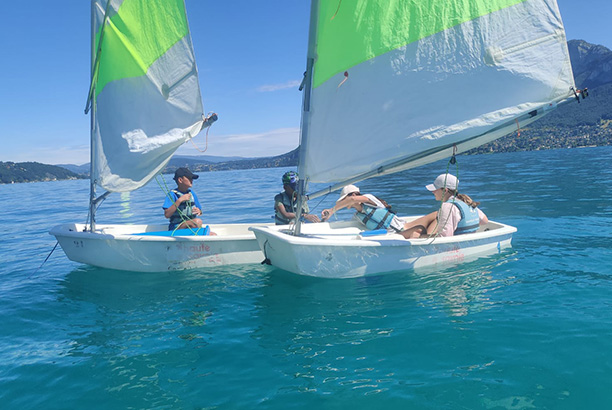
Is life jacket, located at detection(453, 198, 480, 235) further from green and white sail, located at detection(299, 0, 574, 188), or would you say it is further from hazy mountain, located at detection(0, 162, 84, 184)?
hazy mountain, located at detection(0, 162, 84, 184)

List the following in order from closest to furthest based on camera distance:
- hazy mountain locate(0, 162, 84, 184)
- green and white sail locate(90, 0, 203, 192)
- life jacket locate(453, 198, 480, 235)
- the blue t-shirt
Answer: life jacket locate(453, 198, 480, 235) < green and white sail locate(90, 0, 203, 192) < the blue t-shirt < hazy mountain locate(0, 162, 84, 184)

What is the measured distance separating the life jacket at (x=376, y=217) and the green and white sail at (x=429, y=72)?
200 centimetres

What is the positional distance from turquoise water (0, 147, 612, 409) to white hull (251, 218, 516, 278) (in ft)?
0.85

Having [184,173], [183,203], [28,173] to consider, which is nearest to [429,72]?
[184,173]

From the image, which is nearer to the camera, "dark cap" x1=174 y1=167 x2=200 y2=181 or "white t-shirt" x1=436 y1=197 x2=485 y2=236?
"white t-shirt" x1=436 y1=197 x2=485 y2=236

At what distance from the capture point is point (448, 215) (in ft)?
23.9

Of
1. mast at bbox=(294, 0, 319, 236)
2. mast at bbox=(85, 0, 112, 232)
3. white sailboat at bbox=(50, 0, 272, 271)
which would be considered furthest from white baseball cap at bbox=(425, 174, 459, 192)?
mast at bbox=(85, 0, 112, 232)

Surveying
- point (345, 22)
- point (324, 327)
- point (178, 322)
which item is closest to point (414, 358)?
point (324, 327)

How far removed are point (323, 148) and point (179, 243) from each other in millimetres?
3574

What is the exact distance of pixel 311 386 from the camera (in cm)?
400

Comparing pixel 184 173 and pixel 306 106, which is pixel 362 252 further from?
pixel 184 173

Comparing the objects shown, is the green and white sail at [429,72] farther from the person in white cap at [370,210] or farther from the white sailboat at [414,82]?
the person in white cap at [370,210]

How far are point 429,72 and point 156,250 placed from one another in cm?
594

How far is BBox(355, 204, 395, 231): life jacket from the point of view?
837cm
